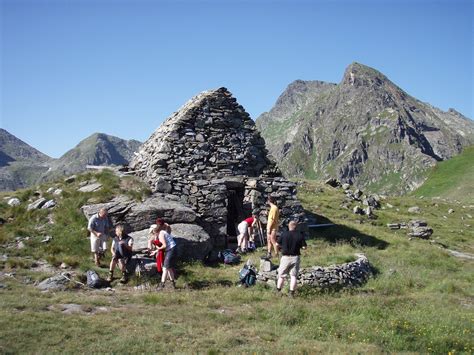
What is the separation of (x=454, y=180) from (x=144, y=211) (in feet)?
163

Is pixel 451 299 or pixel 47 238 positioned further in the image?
pixel 47 238

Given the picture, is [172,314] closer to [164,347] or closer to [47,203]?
[164,347]

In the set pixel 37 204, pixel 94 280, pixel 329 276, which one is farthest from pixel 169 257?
pixel 37 204

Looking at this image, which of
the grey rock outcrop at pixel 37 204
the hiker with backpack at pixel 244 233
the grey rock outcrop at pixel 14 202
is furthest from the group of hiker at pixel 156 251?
the grey rock outcrop at pixel 14 202

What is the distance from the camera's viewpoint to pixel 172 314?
10.6m

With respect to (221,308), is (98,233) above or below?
above

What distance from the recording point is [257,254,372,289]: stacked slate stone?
14.3 meters

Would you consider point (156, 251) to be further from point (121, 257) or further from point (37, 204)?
point (37, 204)

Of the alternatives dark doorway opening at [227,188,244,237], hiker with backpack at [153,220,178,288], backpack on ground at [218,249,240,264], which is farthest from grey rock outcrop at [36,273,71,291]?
dark doorway opening at [227,188,244,237]

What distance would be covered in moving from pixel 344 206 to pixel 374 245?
1082 cm

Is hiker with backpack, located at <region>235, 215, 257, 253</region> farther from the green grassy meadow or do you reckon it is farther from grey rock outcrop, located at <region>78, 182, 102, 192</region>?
grey rock outcrop, located at <region>78, 182, 102, 192</region>

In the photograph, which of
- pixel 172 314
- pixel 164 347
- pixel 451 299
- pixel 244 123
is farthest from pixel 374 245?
pixel 164 347

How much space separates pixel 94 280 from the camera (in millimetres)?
13023

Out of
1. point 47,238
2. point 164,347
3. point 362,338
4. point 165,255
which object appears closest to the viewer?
point 164,347
